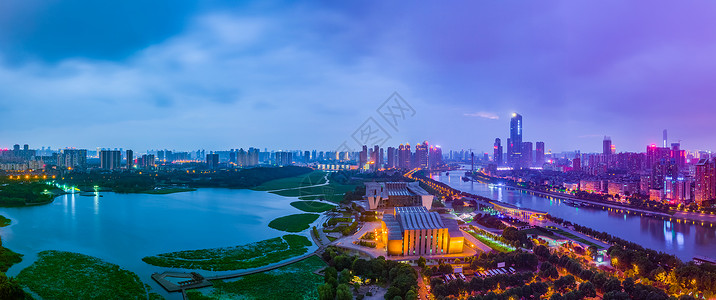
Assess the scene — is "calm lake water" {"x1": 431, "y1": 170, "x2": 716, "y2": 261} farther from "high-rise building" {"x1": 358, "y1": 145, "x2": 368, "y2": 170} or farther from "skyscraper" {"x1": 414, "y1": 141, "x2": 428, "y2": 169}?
"skyscraper" {"x1": 414, "y1": 141, "x2": 428, "y2": 169}

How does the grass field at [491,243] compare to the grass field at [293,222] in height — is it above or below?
below

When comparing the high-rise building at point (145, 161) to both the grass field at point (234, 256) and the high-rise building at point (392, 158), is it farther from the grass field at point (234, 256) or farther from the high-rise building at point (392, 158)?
the grass field at point (234, 256)

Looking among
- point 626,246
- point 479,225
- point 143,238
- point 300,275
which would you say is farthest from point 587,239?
point 143,238

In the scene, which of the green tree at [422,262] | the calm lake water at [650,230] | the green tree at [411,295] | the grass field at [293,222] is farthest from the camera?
the grass field at [293,222]

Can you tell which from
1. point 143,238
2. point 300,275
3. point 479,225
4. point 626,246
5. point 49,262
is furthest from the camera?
point 479,225

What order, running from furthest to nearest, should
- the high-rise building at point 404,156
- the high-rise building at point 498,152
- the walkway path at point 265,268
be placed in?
the high-rise building at point 498,152
the high-rise building at point 404,156
the walkway path at point 265,268

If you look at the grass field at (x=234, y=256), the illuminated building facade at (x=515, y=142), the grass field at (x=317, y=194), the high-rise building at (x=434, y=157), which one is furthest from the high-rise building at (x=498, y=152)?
the grass field at (x=234, y=256)

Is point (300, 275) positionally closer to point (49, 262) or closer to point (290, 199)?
point (49, 262)
